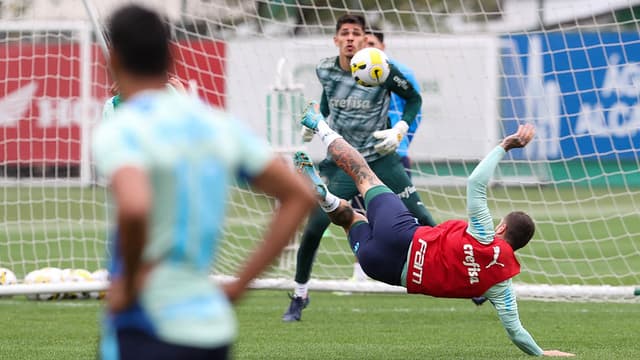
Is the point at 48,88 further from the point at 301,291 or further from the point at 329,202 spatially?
the point at 329,202

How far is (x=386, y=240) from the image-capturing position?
6.47 meters

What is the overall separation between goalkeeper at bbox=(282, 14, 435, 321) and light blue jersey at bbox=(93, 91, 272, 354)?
5.35 meters

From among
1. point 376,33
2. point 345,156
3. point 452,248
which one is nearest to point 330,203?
point 345,156

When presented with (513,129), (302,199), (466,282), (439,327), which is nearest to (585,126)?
(513,129)

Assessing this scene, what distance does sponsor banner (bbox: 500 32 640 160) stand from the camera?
44.1 ft

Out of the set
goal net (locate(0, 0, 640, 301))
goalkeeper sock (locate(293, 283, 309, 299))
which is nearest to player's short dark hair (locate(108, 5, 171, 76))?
goalkeeper sock (locate(293, 283, 309, 299))

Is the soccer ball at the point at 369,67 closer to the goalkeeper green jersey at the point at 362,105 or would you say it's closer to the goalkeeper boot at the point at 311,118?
the goalkeeper green jersey at the point at 362,105

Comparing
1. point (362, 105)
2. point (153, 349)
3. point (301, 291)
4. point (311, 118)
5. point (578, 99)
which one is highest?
point (578, 99)

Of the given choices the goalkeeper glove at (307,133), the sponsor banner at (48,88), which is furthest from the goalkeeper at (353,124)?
the sponsor banner at (48,88)

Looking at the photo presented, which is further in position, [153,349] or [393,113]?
[393,113]

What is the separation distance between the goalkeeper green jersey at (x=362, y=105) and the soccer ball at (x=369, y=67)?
327mm

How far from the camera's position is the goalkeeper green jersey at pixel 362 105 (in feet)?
27.3

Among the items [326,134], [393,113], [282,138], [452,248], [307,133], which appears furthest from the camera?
[282,138]

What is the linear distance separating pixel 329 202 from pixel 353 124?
166cm
